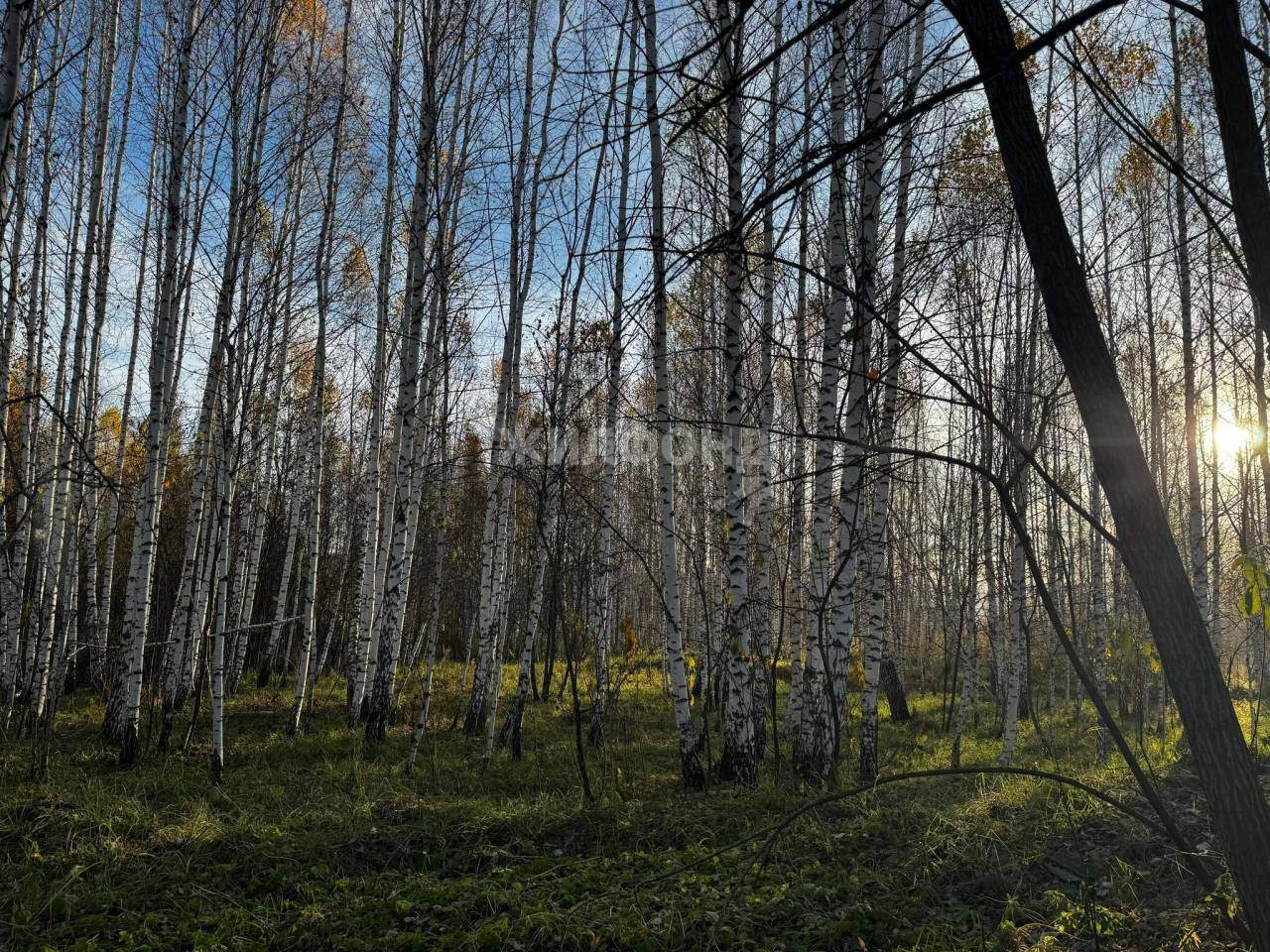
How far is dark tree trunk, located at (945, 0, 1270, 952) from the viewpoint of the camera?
1.30 meters

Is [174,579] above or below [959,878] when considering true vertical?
above

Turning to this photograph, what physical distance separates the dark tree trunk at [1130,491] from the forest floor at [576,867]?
1246 mm

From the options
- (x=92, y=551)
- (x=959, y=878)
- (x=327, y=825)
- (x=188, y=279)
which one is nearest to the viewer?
(x=959, y=878)

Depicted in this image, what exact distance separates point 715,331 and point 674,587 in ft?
17.1

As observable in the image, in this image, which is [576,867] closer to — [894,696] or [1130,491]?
[1130,491]

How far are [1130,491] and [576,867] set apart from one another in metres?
3.87

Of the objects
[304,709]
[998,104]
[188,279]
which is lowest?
[304,709]

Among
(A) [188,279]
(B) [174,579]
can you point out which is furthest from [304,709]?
(A) [188,279]

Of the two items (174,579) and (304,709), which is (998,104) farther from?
(174,579)

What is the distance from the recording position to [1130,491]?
137cm

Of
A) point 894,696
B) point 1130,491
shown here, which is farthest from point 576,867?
point 894,696

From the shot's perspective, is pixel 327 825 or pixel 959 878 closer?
pixel 959 878

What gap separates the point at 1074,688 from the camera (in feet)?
51.3

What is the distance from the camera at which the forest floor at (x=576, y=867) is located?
11.1 ft
